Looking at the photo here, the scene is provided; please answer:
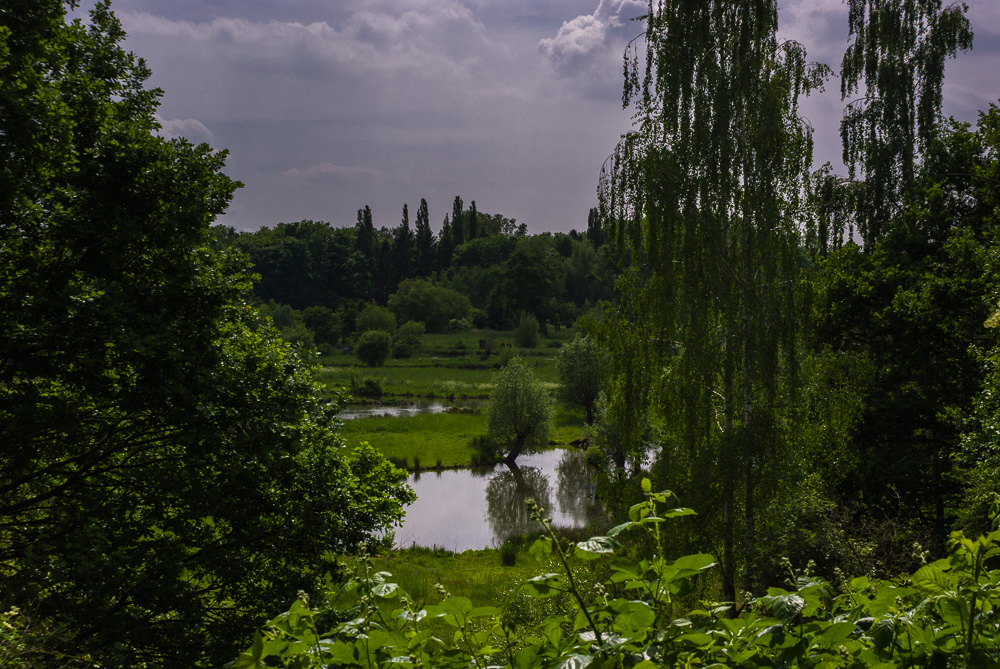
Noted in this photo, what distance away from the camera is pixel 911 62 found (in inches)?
731

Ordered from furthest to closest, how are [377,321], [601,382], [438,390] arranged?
[377,321], [438,390], [601,382]

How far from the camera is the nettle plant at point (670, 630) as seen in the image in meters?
1.55

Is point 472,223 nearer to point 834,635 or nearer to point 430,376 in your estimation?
point 430,376

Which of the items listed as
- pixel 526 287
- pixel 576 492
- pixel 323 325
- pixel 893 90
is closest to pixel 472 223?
pixel 526 287

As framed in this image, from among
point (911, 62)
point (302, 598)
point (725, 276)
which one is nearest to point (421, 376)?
point (911, 62)

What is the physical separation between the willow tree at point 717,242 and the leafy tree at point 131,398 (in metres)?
5.22

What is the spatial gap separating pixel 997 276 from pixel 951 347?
400 cm

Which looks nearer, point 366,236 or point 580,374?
point 580,374

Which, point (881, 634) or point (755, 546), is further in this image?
point (755, 546)

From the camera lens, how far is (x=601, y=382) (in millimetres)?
10836

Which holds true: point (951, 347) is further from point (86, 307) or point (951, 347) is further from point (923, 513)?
point (86, 307)

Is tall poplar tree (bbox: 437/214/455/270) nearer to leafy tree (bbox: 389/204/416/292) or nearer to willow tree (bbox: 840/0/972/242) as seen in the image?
leafy tree (bbox: 389/204/416/292)

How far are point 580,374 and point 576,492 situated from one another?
425 inches

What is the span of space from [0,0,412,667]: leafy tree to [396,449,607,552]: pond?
13189 mm
